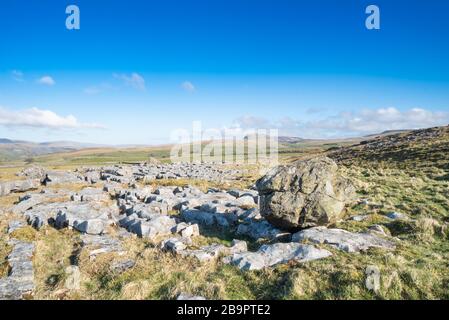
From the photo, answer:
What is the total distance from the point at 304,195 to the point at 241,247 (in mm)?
4584

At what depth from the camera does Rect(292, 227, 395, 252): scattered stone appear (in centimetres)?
1368

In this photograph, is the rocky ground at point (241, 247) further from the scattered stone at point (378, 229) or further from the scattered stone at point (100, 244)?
the scattered stone at point (378, 229)

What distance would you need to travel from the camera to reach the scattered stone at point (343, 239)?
13.7 m

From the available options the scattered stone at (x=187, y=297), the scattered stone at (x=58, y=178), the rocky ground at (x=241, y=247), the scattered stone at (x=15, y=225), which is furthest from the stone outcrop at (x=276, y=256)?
the scattered stone at (x=58, y=178)

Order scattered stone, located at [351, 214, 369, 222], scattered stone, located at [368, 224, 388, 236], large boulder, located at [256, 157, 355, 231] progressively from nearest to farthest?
scattered stone, located at [368, 224, 388, 236] → large boulder, located at [256, 157, 355, 231] → scattered stone, located at [351, 214, 369, 222]

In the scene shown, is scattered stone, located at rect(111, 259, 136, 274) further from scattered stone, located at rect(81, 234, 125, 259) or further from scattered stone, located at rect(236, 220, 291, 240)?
scattered stone, located at rect(236, 220, 291, 240)

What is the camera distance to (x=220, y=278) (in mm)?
11508

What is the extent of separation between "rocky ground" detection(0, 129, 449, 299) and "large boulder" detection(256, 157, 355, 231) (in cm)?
6

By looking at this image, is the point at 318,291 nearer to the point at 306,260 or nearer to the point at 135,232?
the point at 306,260

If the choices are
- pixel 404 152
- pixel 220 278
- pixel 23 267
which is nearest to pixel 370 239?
pixel 220 278

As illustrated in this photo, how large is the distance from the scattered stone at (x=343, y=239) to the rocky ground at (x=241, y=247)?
0.17ft

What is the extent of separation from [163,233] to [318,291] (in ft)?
31.3

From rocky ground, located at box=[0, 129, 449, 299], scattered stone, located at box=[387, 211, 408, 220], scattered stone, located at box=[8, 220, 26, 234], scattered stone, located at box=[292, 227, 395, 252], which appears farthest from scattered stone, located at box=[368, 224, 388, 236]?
scattered stone, located at box=[8, 220, 26, 234]

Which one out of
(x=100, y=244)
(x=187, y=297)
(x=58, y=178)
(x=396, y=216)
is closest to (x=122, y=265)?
(x=100, y=244)
